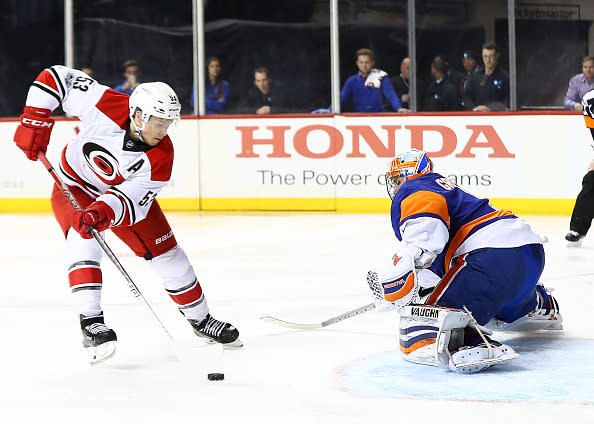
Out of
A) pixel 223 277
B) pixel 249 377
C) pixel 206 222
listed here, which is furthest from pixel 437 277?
pixel 206 222

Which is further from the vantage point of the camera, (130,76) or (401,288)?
→ (130,76)

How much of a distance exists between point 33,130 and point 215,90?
548cm

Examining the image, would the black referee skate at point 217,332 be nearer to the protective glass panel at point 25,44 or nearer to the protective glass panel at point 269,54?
the protective glass panel at point 269,54

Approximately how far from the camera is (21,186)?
29.2 ft

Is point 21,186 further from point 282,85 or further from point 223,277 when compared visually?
point 223,277

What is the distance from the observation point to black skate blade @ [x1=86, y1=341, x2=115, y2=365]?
3377 mm

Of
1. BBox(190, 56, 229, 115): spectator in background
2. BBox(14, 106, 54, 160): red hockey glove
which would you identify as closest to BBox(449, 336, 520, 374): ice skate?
BBox(14, 106, 54, 160): red hockey glove

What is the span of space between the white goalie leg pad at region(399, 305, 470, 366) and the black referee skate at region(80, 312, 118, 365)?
923 millimetres

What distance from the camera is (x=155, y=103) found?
3.36m

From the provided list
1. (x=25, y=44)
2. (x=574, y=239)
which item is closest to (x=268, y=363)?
(x=574, y=239)

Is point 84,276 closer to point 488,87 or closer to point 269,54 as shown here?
point 488,87

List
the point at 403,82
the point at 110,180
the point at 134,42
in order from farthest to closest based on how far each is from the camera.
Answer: the point at 134,42, the point at 403,82, the point at 110,180

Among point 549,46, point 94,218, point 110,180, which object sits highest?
point 549,46

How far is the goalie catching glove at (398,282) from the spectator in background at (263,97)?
5.78m
